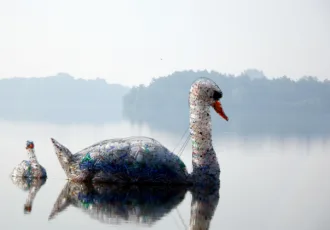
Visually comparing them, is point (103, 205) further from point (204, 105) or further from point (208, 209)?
point (204, 105)

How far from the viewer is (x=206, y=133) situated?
1481 cm

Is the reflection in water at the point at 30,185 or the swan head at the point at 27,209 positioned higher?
the reflection in water at the point at 30,185

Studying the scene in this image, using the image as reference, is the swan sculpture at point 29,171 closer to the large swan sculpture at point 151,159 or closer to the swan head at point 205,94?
the large swan sculpture at point 151,159

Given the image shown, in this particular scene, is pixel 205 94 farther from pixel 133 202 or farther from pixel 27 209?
pixel 27 209

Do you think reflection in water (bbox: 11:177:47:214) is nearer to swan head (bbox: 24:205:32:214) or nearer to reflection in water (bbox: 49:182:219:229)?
swan head (bbox: 24:205:32:214)

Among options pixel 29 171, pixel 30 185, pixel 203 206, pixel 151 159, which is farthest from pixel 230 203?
pixel 29 171

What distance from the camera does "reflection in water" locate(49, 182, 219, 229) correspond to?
11.6 m

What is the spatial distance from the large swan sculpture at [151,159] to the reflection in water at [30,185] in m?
0.74

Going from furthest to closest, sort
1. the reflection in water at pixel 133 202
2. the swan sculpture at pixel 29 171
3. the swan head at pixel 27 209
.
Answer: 1. the swan sculpture at pixel 29 171
2. the swan head at pixel 27 209
3. the reflection in water at pixel 133 202

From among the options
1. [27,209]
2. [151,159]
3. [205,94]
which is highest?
[205,94]

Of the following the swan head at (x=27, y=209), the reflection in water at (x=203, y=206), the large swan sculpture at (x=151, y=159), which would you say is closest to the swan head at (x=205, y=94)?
the large swan sculpture at (x=151, y=159)

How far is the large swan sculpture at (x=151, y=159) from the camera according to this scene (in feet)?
47.0

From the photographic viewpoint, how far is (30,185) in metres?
14.7

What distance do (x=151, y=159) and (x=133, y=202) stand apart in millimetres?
1550
